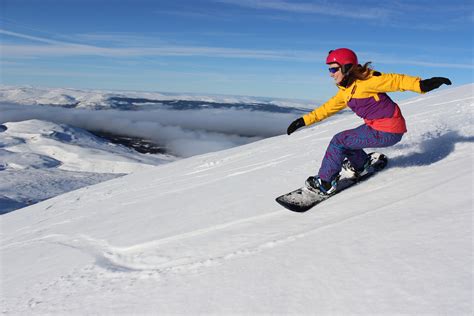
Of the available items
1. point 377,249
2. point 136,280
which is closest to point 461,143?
point 377,249

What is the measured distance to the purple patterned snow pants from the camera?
476cm

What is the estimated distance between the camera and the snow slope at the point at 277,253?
8.57 feet

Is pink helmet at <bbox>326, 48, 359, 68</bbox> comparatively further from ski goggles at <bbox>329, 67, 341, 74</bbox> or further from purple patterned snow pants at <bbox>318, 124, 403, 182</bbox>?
purple patterned snow pants at <bbox>318, 124, 403, 182</bbox>

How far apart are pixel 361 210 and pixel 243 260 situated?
1.46m

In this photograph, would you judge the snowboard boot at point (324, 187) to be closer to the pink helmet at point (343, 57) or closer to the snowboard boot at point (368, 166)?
the snowboard boot at point (368, 166)

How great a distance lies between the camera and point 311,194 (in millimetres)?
4918

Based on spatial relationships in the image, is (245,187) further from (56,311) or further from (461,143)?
(56,311)

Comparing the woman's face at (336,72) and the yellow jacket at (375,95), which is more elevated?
the woman's face at (336,72)

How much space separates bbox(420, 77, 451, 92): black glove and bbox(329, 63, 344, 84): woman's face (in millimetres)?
899

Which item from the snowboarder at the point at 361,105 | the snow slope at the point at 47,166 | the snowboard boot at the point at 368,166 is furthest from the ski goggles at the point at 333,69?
the snow slope at the point at 47,166

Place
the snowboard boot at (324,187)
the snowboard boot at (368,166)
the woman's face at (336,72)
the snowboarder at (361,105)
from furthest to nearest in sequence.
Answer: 1. the snowboard boot at (368,166)
2. the snowboard boot at (324,187)
3. the woman's face at (336,72)
4. the snowboarder at (361,105)

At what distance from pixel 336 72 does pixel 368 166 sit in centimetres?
149

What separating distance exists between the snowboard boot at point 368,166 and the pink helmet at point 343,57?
53.5 inches

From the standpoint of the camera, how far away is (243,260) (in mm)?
3367
